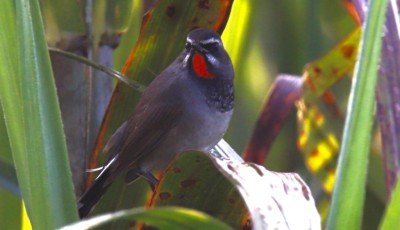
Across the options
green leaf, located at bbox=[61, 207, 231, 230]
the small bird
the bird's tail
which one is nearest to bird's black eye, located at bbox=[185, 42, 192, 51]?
the small bird

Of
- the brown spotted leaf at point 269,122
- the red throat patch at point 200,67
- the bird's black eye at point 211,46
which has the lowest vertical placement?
the brown spotted leaf at point 269,122

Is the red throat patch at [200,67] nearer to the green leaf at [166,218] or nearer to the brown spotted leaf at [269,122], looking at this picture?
the brown spotted leaf at [269,122]

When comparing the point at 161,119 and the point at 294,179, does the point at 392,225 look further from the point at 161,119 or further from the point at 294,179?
the point at 161,119

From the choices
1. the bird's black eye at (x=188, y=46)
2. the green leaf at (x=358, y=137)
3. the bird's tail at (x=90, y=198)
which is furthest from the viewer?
the bird's black eye at (x=188, y=46)

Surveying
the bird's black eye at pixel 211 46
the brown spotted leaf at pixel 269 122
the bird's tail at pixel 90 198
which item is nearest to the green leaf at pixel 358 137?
the bird's tail at pixel 90 198

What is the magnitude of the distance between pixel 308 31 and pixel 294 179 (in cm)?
139

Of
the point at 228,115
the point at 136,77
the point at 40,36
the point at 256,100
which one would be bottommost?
the point at 256,100

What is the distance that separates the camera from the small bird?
5.03ft

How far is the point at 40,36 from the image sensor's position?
96 cm

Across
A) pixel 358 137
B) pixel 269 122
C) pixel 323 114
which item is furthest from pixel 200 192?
pixel 323 114

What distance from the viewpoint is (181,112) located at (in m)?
1.67

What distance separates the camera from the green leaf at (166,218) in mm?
683

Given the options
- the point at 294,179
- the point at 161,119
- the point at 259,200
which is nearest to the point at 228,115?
the point at 161,119

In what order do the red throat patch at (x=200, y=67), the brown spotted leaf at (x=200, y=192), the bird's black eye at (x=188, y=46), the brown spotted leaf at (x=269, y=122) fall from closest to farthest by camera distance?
1. the brown spotted leaf at (x=200, y=192)
2. the bird's black eye at (x=188, y=46)
3. the red throat patch at (x=200, y=67)
4. the brown spotted leaf at (x=269, y=122)
